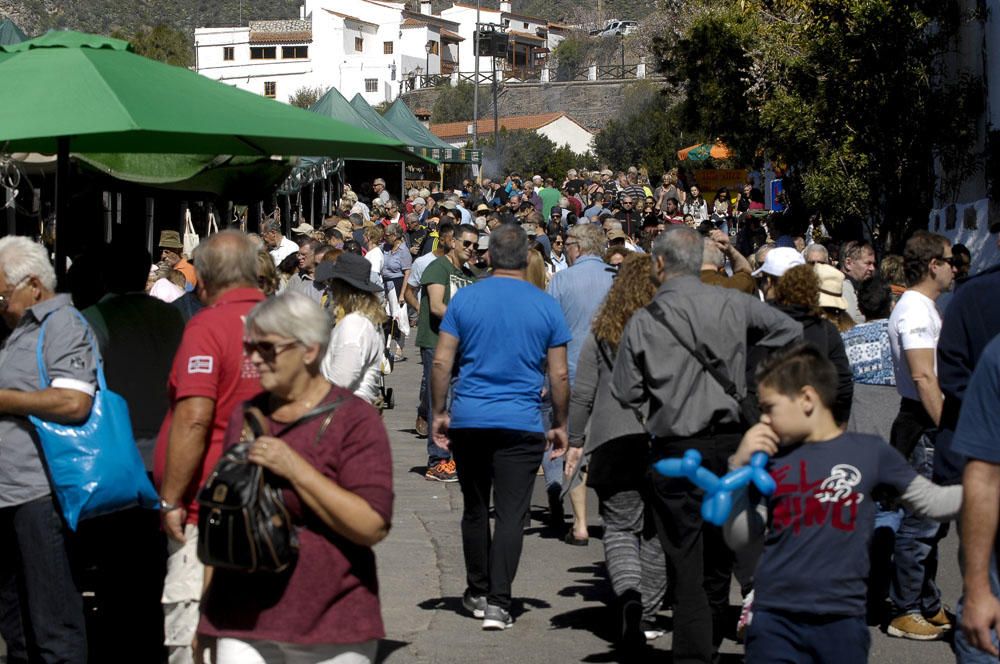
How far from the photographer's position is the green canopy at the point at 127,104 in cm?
519

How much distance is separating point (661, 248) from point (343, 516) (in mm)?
2840

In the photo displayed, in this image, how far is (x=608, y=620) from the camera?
7.86 m

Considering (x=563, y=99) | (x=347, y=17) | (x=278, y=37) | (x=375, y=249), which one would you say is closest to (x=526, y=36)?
(x=347, y=17)

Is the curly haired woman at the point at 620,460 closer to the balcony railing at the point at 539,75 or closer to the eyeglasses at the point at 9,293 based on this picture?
the eyeglasses at the point at 9,293

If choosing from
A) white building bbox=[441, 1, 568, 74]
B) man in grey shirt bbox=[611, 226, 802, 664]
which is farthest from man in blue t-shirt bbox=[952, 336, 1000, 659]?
white building bbox=[441, 1, 568, 74]

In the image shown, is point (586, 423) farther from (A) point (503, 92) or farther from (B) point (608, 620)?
(A) point (503, 92)

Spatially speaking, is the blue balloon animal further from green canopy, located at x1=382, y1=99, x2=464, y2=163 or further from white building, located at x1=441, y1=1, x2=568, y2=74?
white building, located at x1=441, y1=1, x2=568, y2=74

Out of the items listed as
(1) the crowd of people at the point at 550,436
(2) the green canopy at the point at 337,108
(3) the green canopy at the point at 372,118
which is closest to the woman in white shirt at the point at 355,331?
(1) the crowd of people at the point at 550,436

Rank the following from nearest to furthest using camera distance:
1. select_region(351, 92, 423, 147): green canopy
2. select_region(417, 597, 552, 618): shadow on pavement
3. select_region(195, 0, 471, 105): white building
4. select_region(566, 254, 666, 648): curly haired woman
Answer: select_region(566, 254, 666, 648): curly haired woman < select_region(417, 597, 552, 618): shadow on pavement < select_region(351, 92, 423, 147): green canopy < select_region(195, 0, 471, 105): white building

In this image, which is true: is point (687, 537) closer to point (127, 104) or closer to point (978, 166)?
point (127, 104)

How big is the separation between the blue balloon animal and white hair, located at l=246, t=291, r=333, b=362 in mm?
1068

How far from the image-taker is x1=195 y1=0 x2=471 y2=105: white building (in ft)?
372

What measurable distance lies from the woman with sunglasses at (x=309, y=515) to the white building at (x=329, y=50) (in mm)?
108952

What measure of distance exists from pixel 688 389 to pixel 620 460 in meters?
1.43
